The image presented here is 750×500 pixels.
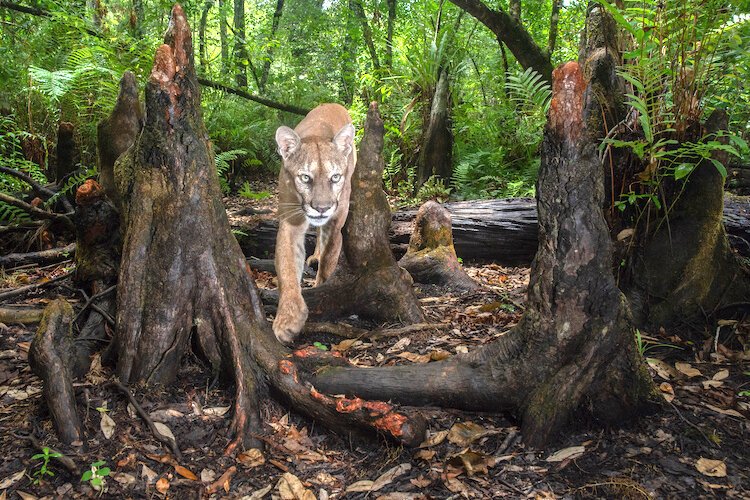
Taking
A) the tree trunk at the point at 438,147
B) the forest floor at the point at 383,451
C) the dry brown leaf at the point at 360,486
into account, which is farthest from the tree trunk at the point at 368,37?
the dry brown leaf at the point at 360,486

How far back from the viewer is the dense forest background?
161 inches

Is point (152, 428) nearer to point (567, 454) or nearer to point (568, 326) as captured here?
point (567, 454)

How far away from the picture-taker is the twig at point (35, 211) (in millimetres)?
6219

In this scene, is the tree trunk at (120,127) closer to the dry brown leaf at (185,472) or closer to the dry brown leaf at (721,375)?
the dry brown leaf at (185,472)

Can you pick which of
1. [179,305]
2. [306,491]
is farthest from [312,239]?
[306,491]

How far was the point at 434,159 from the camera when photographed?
33.2ft

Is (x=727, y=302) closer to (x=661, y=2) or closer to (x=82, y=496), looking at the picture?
(x=661, y=2)

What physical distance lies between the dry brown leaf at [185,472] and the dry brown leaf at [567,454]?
1988 millimetres

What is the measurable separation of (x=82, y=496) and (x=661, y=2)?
15.9 feet

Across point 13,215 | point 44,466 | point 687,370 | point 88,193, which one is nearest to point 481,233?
point 687,370

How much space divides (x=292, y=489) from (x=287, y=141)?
10.2ft

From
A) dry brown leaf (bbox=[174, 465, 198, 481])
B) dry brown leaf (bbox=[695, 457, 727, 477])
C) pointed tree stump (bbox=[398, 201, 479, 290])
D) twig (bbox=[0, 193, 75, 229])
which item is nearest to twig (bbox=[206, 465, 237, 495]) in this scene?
dry brown leaf (bbox=[174, 465, 198, 481])

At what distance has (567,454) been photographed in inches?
122

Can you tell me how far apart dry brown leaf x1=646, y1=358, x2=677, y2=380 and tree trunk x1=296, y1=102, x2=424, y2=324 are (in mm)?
1934
